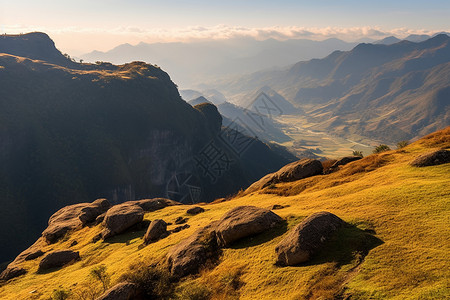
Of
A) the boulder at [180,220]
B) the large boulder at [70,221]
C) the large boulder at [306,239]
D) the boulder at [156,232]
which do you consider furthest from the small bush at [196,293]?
the large boulder at [70,221]

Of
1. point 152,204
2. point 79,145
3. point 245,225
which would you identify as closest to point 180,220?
point 152,204

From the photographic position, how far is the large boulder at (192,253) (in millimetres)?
21375

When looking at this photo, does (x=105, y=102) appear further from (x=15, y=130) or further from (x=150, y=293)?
(x=150, y=293)

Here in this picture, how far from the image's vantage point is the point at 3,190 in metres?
114

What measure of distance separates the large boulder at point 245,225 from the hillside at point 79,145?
4659 inches

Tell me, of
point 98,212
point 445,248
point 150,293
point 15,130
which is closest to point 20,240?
point 15,130

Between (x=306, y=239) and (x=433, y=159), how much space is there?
18.5 metres

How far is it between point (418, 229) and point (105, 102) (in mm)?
178827

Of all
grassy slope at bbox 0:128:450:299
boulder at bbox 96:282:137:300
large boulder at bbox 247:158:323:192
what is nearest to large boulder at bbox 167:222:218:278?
grassy slope at bbox 0:128:450:299

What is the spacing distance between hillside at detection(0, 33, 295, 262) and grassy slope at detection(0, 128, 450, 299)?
107 m

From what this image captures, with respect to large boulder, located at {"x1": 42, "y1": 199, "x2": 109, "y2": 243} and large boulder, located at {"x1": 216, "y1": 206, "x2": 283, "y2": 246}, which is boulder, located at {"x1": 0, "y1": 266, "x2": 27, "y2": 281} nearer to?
large boulder, located at {"x1": 42, "y1": 199, "x2": 109, "y2": 243}

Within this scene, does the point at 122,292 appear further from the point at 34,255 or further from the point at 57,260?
the point at 34,255

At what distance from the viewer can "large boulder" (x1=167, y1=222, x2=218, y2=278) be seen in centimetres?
2138

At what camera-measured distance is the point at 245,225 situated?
22281 millimetres
